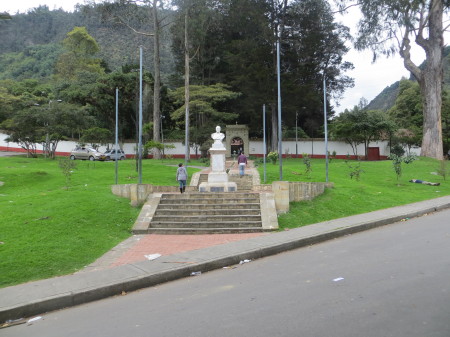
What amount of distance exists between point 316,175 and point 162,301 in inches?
588

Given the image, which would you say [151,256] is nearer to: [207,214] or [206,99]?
[207,214]

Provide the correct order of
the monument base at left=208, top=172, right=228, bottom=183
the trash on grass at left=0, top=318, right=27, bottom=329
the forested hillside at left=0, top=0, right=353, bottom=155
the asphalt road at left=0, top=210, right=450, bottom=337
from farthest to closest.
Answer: the forested hillside at left=0, top=0, right=353, bottom=155 < the monument base at left=208, top=172, right=228, bottom=183 < the trash on grass at left=0, top=318, right=27, bottom=329 < the asphalt road at left=0, top=210, right=450, bottom=337

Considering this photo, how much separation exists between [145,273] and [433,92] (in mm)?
29746

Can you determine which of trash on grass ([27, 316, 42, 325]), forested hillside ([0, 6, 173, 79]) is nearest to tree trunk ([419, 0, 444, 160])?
trash on grass ([27, 316, 42, 325])

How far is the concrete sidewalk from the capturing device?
5.44m

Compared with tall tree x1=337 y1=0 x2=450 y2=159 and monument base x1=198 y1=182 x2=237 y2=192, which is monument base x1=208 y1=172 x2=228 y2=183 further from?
tall tree x1=337 y1=0 x2=450 y2=159

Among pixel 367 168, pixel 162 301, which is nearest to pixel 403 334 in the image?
pixel 162 301

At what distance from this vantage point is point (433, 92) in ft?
95.8

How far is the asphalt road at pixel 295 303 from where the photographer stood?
12.8 ft

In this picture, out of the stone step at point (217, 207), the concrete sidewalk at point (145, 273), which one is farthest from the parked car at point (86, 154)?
the concrete sidewalk at point (145, 273)

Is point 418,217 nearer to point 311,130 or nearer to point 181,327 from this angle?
point 181,327

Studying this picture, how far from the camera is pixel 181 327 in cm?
419

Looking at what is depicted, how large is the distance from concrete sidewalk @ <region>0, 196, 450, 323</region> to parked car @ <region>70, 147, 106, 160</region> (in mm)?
27011

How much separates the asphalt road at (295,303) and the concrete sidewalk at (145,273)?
23 centimetres
